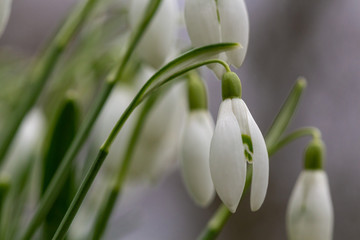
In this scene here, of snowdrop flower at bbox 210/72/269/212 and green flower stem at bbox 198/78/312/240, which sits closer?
Answer: snowdrop flower at bbox 210/72/269/212

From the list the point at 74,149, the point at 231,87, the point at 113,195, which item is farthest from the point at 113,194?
the point at 231,87

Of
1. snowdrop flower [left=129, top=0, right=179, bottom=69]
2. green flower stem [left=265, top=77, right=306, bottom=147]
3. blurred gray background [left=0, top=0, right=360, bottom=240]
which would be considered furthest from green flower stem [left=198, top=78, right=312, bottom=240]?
blurred gray background [left=0, top=0, right=360, bottom=240]

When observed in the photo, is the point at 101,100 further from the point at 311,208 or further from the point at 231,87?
the point at 311,208

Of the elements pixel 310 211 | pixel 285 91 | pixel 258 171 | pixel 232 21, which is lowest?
pixel 285 91

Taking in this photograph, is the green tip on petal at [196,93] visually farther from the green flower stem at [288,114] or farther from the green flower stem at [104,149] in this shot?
the green flower stem at [104,149]

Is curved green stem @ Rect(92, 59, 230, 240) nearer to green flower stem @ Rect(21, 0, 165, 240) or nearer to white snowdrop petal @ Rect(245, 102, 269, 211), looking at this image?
green flower stem @ Rect(21, 0, 165, 240)

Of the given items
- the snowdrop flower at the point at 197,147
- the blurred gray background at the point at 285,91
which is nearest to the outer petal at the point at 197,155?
the snowdrop flower at the point at 197,147
